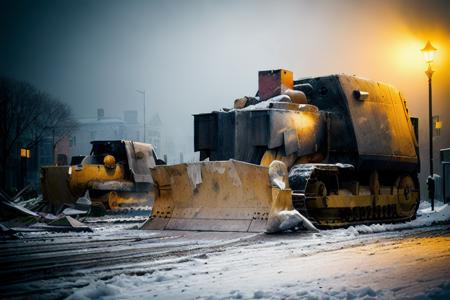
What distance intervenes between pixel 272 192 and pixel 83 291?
642 cm

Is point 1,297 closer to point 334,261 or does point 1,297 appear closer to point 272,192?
point 334,261

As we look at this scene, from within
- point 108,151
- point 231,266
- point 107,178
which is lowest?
point 231,266

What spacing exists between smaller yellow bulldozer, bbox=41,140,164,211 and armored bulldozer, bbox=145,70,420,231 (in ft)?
28.3

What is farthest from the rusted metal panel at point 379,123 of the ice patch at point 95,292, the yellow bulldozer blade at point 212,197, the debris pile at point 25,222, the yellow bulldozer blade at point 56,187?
the yellow bulldozer blade at point 56,187

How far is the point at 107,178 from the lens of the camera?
2298 cm

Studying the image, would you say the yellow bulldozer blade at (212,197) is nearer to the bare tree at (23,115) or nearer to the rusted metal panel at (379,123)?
the rusted metal panel at (379,123)

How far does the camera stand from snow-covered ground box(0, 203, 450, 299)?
19.6 feet

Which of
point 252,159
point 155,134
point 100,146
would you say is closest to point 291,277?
point 252,159

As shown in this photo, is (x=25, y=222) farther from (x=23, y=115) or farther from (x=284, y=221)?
(x=23, y=115)

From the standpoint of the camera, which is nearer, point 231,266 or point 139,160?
point 231,266

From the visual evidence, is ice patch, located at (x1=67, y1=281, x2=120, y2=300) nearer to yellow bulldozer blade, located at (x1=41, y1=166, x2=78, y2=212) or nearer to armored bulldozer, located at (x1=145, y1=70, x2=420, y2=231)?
armored bulldozer, located at (x1=145, y1=70, x2=420, y2=231)

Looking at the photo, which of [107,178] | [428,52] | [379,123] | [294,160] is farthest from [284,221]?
[428,52]

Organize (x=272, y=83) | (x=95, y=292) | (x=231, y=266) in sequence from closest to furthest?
(x=95, y=292) → (x=231, y=266) → (x=272, y=83)

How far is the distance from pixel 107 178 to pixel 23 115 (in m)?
33.4
